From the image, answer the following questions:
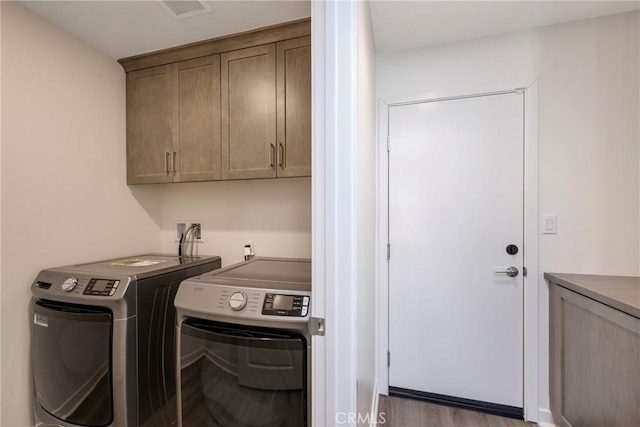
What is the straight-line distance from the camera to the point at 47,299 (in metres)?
1.41

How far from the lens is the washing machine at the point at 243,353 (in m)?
1.04

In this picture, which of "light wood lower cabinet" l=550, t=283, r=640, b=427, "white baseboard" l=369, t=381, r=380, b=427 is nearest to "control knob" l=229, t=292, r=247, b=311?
"white baseboard" l=369, t=381, r=380, b=427

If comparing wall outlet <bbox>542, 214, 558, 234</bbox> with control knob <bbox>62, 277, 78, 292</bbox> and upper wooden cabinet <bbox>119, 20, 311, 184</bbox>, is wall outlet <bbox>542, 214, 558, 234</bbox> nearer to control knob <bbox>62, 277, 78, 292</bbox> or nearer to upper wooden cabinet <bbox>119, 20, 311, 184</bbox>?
upper wooden cabinet <bbox>119, 20, 311, 184</bbox>

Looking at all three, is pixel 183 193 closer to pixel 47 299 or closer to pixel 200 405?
pixel 47 299

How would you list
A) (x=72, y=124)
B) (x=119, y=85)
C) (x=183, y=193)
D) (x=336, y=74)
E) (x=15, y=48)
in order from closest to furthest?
(x=336, y=74) → (x=15, y=48) → (x=72, y=124) → (x=119, y=85) → (x=183, y=193)

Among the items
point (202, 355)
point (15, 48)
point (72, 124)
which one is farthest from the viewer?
point (72, 124)

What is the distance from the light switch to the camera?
168cm

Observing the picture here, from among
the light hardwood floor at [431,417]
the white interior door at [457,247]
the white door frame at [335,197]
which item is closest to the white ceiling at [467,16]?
the white interior door at [457,247]

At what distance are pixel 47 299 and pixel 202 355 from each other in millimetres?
947

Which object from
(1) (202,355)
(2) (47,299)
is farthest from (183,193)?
(1) (202,355)

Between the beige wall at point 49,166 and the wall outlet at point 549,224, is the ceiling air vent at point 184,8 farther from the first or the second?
the wall outlet at point 549,224

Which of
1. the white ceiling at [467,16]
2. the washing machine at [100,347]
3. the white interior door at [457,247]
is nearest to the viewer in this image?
the washing machine at [100,347]

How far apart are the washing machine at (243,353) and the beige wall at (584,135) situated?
1.58 m

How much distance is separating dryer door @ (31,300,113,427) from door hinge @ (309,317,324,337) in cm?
103
